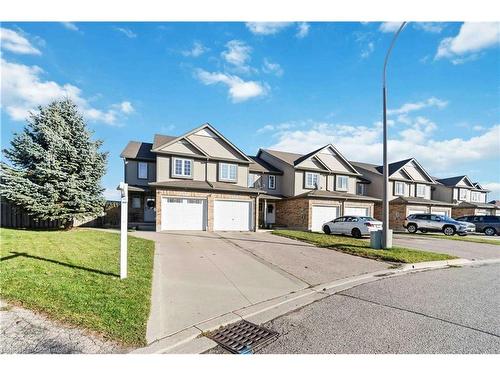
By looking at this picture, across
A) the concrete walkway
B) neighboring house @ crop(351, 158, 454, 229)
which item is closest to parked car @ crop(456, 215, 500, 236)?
neighboring house @ crop(351, 158, 454, 229)

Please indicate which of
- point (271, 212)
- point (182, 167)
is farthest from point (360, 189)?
point (182, 167)

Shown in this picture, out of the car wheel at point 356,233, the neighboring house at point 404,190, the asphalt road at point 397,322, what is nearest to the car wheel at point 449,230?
the neighboring house at point 404,190

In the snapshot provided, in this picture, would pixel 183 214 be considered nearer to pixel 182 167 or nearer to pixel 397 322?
pixel 182 167

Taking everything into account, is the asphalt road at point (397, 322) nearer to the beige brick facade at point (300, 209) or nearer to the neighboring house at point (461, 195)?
the beige brick facade at point (300, 209)

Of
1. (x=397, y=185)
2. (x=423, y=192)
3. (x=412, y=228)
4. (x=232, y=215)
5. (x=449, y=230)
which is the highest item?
(x=397, y=185)

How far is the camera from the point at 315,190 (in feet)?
82.3

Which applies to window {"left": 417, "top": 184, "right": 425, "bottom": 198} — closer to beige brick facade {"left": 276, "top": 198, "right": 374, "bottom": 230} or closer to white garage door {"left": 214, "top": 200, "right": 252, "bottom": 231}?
beige brick facade {"left": 276, "top": 198, "right": 374, "bottom": 230}

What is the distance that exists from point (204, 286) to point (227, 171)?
16.0 meters

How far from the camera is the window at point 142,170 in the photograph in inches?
878

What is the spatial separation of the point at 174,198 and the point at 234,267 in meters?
11.1

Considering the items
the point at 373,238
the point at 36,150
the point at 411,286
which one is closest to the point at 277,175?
the point at 373,238

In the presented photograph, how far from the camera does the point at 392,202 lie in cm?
2912

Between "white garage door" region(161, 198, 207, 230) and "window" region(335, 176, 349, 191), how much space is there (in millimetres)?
14577
